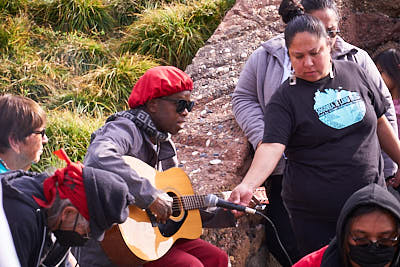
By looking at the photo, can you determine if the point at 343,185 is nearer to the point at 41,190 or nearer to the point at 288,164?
the point at 288,164

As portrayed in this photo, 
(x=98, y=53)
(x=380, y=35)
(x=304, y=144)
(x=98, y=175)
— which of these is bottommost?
(x=98, y=53)

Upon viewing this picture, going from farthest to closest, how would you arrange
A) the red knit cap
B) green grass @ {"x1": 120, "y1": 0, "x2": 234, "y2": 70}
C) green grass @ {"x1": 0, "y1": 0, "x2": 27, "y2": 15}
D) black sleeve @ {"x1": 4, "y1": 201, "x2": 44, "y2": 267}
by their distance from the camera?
1. green grass @ {"x1": 0, "y1": 0, "x2": 27, "y2": 15}
2. green grass @ {"x1": 120, "y1": 0, "x2": 234, "y2": 70}
3. the red knit cap
4. black sleeve @ {"x1": 4, "y1": 201, "x2": 44, "y2": 267}

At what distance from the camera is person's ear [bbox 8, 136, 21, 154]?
3.54m

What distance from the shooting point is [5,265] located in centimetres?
278

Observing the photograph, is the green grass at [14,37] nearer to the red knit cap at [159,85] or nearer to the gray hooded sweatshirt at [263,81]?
the gray hooded sweatshirt at [263,81]

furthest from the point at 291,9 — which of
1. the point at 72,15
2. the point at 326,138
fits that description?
the point at 72,15

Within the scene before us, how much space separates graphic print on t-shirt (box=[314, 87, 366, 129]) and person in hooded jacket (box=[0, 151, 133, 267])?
134 cm

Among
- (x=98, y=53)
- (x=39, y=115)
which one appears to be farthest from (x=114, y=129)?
(x=98, y=53)

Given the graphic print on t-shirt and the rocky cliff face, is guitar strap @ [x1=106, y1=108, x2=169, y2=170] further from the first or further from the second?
the graphic print on t-shirt

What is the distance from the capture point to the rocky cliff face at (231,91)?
16.7 ft

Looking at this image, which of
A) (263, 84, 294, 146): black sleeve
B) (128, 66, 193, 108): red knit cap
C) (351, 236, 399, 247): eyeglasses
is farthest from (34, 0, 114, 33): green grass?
(351, 236, 399, 247): eyeglasses

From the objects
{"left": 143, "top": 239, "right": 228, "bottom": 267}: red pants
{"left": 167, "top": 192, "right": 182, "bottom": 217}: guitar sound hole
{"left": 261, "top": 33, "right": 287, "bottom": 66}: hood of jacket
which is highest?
{"left": 261, "top": 33, "right": 287, "bottom": 66}: hood of jacket

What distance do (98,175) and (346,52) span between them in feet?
7.63

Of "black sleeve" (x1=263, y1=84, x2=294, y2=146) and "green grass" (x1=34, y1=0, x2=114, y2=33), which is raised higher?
"black sleeve" (x1=263, y1=84, x2=294, y2=146)
